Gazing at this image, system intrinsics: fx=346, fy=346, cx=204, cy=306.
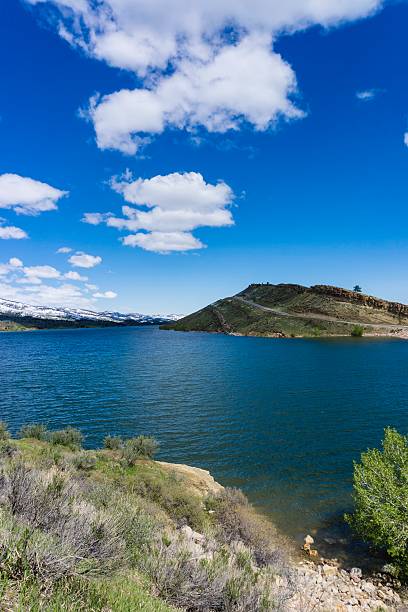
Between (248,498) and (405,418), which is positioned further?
(405,418)

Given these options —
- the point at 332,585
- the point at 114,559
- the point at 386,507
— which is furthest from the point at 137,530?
the point at 386,507

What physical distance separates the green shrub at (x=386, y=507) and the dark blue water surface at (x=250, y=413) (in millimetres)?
3891

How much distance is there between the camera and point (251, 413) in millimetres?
34406

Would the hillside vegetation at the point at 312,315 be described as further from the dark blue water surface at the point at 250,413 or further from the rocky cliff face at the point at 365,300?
the dark blue water surface at the point at 250,413

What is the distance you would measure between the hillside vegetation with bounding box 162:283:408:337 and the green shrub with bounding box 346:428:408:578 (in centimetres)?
12106

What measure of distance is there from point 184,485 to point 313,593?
25.7 feet

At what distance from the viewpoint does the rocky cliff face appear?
14491 cm

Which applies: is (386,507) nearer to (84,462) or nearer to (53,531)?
(53,531)

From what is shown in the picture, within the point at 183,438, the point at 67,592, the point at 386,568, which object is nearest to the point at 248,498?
the point at 386,568

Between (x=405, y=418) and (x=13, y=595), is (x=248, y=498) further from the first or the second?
(x=405, y=418)

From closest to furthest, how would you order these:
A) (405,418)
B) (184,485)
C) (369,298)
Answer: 1. (184,485)
2. (405,418)
3. (369,298)

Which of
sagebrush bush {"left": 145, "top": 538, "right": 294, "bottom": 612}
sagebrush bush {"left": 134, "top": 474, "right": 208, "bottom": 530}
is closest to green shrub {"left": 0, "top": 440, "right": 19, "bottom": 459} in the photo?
sagebrush bush {"left": 134, "top": 474, "right": 208, "bottom": 530}

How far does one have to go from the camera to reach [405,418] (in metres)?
31.7

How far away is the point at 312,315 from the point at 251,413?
122 m
